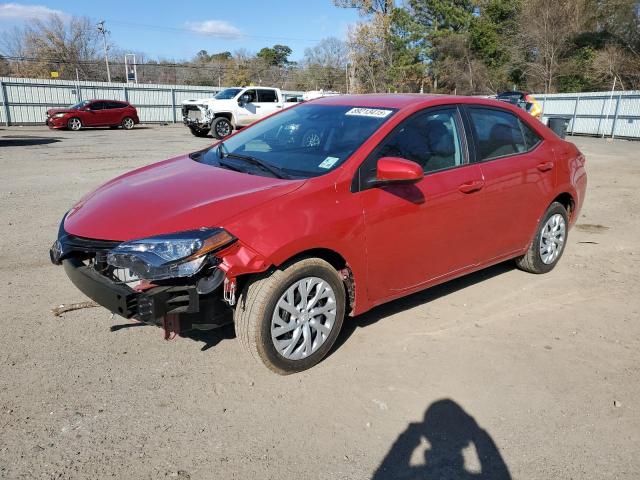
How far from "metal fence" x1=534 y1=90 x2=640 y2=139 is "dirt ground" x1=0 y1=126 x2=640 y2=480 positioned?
23.0m

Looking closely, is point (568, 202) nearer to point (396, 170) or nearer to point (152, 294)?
point (396, 170)

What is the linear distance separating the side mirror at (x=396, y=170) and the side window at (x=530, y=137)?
6.30ft

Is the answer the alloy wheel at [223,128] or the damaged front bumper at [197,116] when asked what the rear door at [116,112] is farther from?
the alloy wheel at [223,128]

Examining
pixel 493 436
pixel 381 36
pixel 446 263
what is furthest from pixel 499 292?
pixel 381 36

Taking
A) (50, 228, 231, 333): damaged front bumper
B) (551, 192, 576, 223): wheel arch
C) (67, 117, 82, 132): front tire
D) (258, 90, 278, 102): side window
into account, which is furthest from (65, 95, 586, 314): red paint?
(67, 117, 82, 132): front tire

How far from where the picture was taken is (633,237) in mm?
6703

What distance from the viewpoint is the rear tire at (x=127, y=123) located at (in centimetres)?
2644

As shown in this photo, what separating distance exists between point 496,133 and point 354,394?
2.57m

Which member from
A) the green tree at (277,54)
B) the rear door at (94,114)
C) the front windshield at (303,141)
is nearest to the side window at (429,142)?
the front windshield at (303,141)

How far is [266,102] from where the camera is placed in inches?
848

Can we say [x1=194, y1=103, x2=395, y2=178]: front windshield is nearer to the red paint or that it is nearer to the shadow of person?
the red paint

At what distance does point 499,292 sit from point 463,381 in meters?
1.67

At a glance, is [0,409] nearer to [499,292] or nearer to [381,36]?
[499,292]

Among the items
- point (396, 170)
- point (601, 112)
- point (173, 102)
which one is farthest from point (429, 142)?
point (173, 102)
